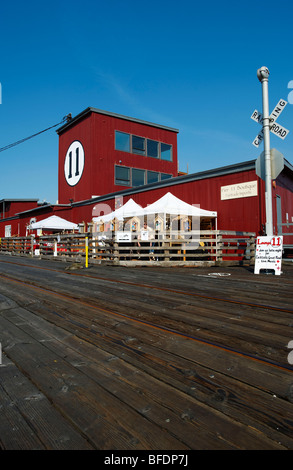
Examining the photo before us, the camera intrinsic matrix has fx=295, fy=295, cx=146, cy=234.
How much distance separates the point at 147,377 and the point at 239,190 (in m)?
12.6

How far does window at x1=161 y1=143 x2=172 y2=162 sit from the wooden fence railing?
14362 millimetres

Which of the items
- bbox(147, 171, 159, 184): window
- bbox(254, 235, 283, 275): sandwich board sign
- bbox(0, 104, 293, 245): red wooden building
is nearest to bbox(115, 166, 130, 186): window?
bbox(0, 104, 293, 245): red wooden building

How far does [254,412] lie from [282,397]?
287 mm

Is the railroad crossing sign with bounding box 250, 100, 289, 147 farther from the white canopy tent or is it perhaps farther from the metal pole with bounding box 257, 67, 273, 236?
the white canopy tent

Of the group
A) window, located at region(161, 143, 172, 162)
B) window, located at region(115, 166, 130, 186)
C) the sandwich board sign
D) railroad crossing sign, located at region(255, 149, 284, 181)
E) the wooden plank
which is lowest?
the wooden plank

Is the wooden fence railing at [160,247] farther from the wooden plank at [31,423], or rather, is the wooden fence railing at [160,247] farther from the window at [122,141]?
the window at [122,141]

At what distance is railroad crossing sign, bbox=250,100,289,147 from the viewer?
8.17 m

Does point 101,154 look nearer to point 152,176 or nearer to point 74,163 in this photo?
point 74,163

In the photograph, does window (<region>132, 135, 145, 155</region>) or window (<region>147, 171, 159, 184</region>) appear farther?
window (<region>147, 171, 159, 184</region>)

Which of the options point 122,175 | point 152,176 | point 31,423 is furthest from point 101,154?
point 31,423

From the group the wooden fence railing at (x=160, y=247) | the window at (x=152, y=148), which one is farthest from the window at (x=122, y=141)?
the wooden fence railing at (x=160, y=247)

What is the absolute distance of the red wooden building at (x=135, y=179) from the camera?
13.7 m

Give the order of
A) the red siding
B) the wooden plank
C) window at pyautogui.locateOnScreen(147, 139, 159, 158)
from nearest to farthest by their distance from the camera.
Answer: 1. the wooden plank
2. the red siding
3. window at pyautogui.locateOnScreen(147, 139, 159, 158)

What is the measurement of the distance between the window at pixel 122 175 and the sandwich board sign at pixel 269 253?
1807cm
